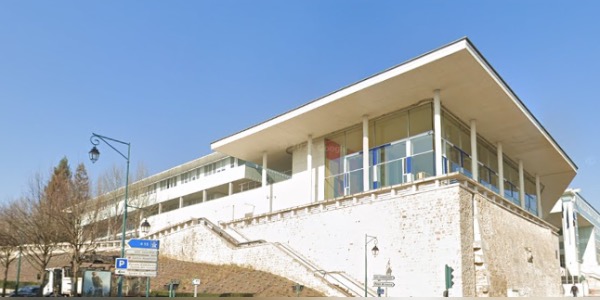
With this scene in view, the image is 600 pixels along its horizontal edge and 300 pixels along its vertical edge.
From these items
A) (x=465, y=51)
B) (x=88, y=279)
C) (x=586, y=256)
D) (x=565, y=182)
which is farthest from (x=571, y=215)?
(x=88, y=279)

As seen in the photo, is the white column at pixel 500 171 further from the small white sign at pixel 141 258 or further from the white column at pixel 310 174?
the small white sign at pixel 141 258

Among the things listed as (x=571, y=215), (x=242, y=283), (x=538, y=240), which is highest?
(x=571, y=215)

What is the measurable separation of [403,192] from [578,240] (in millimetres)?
44872

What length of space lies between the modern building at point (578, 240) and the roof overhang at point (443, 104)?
14693 millimetres

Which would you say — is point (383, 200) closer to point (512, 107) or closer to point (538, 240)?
point (512, 107)

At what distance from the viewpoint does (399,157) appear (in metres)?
30.2

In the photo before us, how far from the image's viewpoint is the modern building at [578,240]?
167 feet

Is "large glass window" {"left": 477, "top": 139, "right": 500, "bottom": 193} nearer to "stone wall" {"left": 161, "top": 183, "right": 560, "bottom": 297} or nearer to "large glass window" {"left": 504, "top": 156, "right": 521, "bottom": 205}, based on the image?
"large glass window" {"left": 504, "top": 156, "right": 521, "bottom": 205}

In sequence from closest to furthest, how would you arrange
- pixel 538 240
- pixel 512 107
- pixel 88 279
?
pixel 88 279 < pixel 512 107 < pixel 538 240

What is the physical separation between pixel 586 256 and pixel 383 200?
49.9 m

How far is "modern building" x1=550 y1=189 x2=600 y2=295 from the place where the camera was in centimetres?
5102

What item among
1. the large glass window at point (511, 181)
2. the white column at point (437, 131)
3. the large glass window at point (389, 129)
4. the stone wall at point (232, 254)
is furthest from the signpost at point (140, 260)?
the large glass window at point (511, 181)

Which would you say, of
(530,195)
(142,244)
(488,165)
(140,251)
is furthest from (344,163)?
(530,195)

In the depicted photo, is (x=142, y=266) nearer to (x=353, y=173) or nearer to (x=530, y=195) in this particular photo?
(x=353, y=173)
